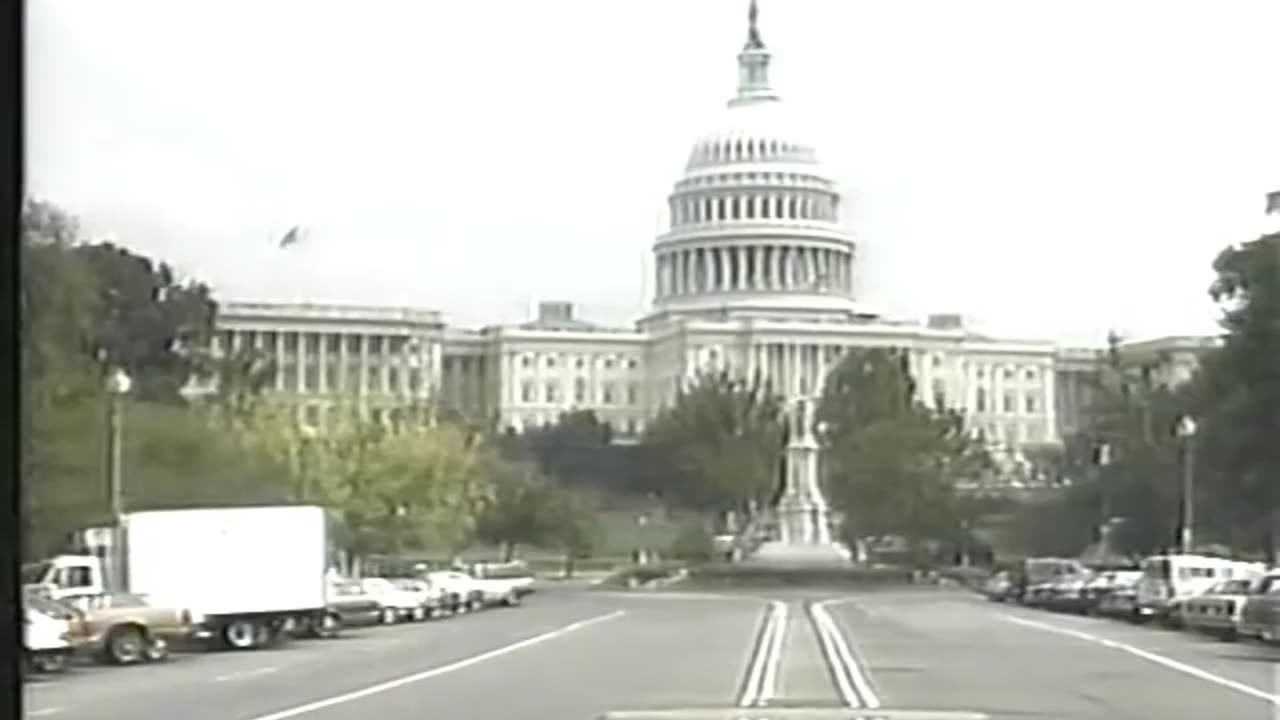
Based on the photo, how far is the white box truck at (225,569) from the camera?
19.8 meters

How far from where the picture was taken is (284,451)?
81.0 feet

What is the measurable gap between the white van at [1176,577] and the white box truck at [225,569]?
904 centimetres

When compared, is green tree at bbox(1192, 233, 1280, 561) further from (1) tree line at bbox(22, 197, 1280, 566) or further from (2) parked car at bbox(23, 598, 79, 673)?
(2) parked car at bbox(23, 598, 79, 673)

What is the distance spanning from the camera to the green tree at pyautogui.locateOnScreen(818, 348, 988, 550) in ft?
81.6

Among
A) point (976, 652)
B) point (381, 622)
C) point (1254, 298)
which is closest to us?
point (976, 652)

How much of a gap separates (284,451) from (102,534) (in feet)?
20.3

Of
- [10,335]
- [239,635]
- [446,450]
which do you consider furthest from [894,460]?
[10,335]

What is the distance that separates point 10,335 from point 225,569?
1857 cm

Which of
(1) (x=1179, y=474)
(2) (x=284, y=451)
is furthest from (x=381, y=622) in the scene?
(1) (x=1179, y=474)

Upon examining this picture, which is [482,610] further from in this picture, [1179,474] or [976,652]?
[976,652]

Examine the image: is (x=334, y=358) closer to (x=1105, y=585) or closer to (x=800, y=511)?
(x=1105, y=585)

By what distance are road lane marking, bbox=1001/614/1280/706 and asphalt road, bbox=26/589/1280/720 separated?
5 cm

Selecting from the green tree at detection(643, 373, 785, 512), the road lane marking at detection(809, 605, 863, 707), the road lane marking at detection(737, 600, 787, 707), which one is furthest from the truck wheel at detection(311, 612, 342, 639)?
the green tree at detection(643, 373, 785, 512)

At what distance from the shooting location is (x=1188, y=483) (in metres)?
24.2
